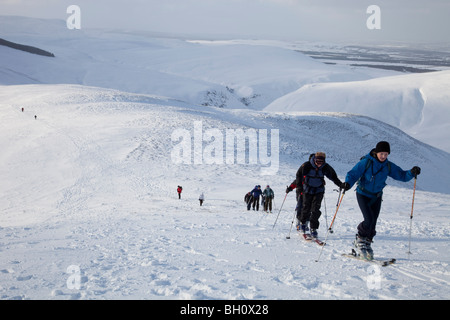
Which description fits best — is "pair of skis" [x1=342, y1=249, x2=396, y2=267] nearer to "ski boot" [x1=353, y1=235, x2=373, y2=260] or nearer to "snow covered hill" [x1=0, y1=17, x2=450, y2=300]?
"ski boot" [x1=353, y1=235, x2=373, y2=260]

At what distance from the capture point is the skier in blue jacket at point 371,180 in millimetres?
6805

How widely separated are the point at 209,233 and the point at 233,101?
116m

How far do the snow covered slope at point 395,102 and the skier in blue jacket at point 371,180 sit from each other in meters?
75.1

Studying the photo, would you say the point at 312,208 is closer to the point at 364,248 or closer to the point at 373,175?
the point at 364,248

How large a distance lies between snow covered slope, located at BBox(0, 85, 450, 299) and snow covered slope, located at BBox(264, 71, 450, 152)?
36810mm

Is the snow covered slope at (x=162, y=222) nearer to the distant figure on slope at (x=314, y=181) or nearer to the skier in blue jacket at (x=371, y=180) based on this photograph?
the skier in blue jacket at (x=371, y=180)

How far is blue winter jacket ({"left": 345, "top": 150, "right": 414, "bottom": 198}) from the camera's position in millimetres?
6812

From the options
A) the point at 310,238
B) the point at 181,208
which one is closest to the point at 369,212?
the point at 310,238

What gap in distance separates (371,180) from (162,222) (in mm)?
7373

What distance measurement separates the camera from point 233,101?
123 m
